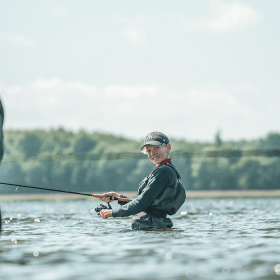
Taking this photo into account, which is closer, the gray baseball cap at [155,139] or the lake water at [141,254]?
the lake water at [141,254]

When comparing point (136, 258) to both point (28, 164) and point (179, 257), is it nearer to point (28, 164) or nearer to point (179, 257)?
point (179, 257)

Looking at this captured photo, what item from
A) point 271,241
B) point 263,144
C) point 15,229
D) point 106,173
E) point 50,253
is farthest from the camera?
point 263,144

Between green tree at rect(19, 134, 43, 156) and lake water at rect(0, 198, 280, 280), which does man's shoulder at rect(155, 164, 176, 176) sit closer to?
lake water at rect(0, 198, 280, 280)

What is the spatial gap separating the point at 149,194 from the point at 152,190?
0.24 feet

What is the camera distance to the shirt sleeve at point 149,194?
7719mm

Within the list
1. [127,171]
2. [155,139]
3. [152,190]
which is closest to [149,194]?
[152,190]

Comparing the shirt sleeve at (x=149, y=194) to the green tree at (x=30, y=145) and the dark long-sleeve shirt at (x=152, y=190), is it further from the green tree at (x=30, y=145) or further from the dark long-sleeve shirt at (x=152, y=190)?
the green tree at (x=30, y=145)

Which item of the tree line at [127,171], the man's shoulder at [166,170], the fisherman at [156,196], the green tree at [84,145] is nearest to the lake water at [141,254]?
the fisherman at [156,196]

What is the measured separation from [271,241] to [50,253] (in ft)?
10.0

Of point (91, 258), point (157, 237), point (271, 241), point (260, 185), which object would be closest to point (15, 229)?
point (157, 237)

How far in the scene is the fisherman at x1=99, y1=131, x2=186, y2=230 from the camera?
7.75 meters

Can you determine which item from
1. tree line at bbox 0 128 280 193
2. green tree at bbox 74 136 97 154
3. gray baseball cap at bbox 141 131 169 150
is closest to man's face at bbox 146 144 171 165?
gray baseball cap at bbox 141 131 169 150

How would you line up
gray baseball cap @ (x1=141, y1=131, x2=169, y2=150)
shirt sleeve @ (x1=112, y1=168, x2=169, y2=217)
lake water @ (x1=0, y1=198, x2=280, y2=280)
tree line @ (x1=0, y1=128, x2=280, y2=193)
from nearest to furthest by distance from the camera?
lake water @ (x1=0, y1=198, x2=280, y2=280)
shirt sleeve @ (x1=112, y1=168, x2=169, y2=217)
gray baseball cap @ (x1=141, y1=131, x2=169, y2=150)
tree line @ (x1=0, y1=128, x2=280, y2=193)

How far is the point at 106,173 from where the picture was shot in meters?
122
